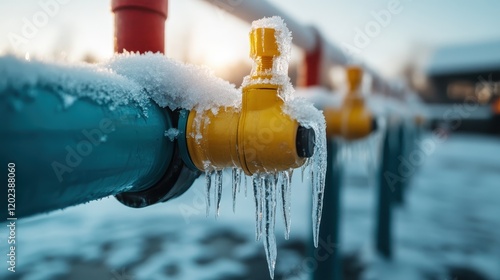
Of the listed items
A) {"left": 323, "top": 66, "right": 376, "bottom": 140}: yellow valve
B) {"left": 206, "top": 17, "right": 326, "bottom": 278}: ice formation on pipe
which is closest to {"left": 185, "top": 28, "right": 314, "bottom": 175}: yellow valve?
{"left": 206, "top": 17, "right": 326, "bottom": 278}: ice formation on pipe

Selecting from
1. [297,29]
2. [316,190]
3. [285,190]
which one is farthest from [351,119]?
[285,190]

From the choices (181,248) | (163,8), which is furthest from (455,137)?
(163,8)

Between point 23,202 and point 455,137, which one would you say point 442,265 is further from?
point 455,137

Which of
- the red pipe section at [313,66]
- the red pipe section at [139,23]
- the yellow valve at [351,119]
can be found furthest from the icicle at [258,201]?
the red pipe section at [313,66]

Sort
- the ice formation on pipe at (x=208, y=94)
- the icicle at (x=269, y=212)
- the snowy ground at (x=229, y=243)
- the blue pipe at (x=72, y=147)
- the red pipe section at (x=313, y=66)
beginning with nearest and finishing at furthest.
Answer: the blue pipe at (x=72, y=147)
the ice formation on pipe at (x=208, y=94)
the icicle at (x=269, y=212)
the red pipe section at (x=313, y=66)
the snowy ground at (x=229, y=243)

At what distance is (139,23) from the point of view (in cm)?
87

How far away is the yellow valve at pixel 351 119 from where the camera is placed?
1.71m

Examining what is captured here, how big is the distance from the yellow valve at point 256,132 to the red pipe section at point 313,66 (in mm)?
1431

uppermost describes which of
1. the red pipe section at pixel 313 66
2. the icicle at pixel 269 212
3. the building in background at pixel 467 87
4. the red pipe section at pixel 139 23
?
the building in background at pixel 467 87

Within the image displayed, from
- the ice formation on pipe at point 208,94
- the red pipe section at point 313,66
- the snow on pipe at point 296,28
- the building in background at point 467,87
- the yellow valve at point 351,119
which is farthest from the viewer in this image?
the building in background at point 467,87

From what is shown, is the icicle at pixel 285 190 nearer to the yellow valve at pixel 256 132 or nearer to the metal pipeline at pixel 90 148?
the yellow valve at pixel 256 132

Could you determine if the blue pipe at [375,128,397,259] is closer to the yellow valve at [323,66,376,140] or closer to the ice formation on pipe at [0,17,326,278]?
the yellow valve at [323,66,376,140]

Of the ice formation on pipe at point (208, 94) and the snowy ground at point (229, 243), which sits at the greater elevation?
the ice formation on pipe at point (208, 94)

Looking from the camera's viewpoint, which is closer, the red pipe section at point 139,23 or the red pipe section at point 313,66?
the red pipe section at point 139,23
